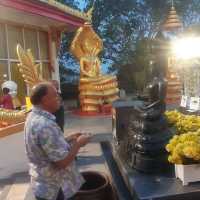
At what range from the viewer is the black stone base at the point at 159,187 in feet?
10.3

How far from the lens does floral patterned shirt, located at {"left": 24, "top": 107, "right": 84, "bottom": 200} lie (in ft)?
9.27

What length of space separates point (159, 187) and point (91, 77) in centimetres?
1014

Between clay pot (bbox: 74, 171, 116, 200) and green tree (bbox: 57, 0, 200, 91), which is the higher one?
green tree (bbox: 57, 0, 200, 91)

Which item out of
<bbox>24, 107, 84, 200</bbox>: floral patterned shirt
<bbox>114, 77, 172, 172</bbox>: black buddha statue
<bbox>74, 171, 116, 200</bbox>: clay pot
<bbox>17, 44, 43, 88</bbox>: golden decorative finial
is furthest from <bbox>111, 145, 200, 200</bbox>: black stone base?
<bbox>17, 44, 43, 88</bbox>: golden decorative finial

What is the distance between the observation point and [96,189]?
3.79m

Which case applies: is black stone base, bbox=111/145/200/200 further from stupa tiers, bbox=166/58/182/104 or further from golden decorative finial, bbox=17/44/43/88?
stupa tiers, bbox=166/58/182/104

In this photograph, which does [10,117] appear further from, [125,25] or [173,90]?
[125,25]

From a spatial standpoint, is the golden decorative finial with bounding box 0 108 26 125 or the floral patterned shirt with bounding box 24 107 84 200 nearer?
the floral patterned shirt with bounding box 24 107 84 200

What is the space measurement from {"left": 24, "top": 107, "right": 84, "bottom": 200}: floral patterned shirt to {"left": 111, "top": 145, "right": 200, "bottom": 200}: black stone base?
22.0 inches

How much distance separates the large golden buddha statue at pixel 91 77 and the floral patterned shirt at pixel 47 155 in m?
9.92

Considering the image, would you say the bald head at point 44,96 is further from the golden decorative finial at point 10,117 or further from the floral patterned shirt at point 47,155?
the golden decorative finial at point 10,117

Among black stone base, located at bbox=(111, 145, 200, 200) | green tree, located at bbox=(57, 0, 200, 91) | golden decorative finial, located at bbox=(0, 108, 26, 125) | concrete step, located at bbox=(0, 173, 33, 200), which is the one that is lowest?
concrete step, located at bbox=(0, 173, 33, 200)

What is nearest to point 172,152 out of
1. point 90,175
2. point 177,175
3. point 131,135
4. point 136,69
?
point 177,175

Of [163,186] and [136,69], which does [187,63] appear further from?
[136,69]
